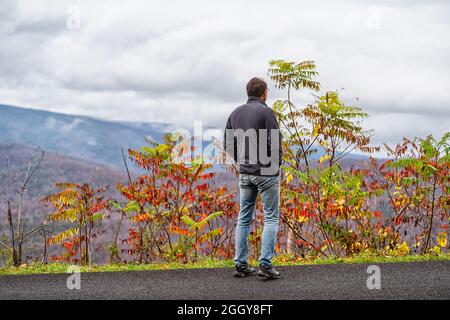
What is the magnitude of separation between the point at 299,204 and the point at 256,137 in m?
5.31

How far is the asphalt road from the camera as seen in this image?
7.34 meters

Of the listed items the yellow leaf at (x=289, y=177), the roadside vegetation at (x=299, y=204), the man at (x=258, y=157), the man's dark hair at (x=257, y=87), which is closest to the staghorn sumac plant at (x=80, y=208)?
the roadside vegetation at (x=299, y=204)

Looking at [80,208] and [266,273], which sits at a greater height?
[80,208]

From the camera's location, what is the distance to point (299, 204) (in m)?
13.0

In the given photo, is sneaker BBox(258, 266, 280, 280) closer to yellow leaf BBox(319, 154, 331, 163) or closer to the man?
the man

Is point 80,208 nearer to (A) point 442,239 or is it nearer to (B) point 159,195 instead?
(B) point 159,195

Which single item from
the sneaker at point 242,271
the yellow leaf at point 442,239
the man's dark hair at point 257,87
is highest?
the man's dark hair at point 257,87

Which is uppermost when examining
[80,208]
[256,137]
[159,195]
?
[256,137]

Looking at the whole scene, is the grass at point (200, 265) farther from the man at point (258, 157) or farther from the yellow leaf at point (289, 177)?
the yellow leaf at point (289, 177)

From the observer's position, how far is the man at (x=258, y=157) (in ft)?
25.8

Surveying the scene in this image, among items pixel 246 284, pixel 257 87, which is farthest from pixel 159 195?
pixel 257 87

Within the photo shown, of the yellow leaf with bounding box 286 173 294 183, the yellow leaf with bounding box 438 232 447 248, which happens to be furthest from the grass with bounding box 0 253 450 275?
the yellow leaf with bounding box 286 173 294 183
